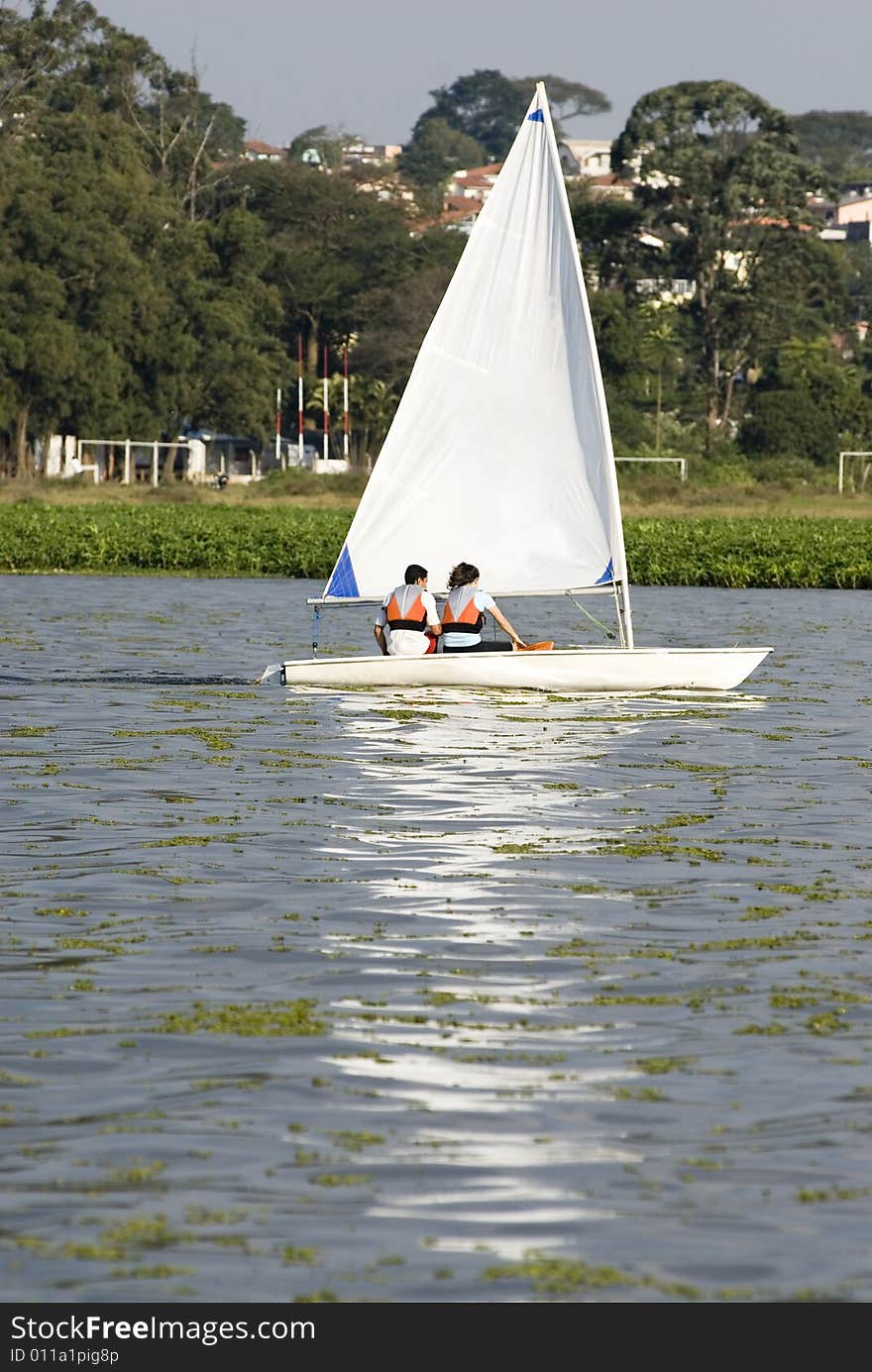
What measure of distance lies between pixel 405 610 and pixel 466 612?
1.82 feet

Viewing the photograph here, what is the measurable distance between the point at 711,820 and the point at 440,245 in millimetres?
92619

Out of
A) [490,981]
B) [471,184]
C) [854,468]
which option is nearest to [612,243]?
[854,468]

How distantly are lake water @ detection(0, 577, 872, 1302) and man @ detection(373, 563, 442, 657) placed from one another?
290cm

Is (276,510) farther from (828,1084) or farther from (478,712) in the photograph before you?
(828,1084)

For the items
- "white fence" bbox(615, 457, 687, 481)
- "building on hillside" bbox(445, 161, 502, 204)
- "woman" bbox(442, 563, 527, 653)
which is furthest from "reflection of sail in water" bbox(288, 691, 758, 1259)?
"building on hillside" bbox(445, 161, 502, 204)

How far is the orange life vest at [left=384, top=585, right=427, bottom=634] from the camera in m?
20.0

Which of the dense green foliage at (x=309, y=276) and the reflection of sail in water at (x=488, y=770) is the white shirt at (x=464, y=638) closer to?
the reflection of sail in water at (x=488, y=770)

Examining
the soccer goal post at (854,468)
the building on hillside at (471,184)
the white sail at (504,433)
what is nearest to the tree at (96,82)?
the soccer goal post at (854,468)

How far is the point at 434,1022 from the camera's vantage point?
807 centimetres

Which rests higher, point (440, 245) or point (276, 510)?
point (440, 245)

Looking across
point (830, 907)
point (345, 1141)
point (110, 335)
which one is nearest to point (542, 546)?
point (830, 907)

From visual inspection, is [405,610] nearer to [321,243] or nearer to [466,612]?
[466,612]
